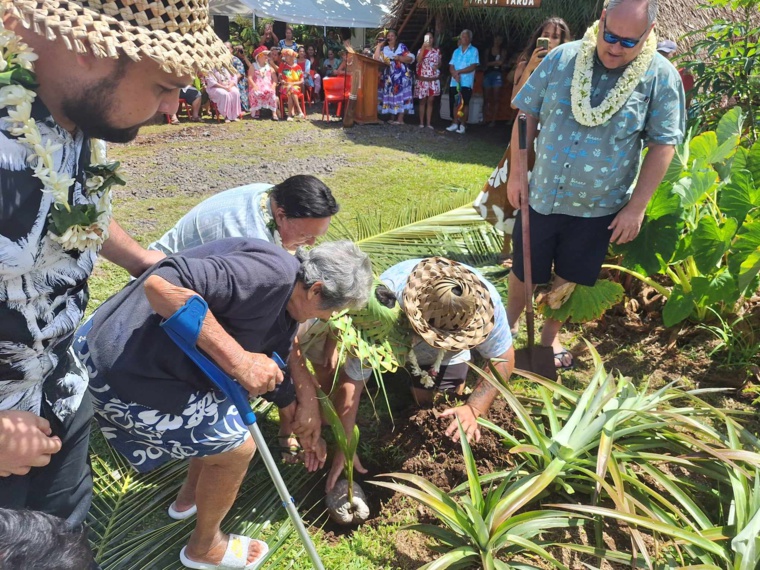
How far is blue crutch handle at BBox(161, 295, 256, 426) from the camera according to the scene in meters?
1.61

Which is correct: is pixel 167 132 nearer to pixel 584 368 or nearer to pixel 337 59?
pixel 337 59

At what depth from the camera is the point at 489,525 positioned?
206 centimetres

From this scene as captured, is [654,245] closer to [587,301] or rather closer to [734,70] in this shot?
[587,301]

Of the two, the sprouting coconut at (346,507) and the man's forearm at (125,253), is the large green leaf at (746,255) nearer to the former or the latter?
Result: the sprouting coconut at (346,507)

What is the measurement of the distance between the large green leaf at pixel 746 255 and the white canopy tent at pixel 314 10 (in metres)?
12.0

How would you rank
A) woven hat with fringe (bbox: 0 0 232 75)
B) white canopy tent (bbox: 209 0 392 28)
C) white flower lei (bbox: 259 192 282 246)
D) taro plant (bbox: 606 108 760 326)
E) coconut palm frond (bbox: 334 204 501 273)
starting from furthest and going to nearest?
1. white canopy tent (bbox: 209 0 392 28)
2. coconut palm frond (bbox: 334 204 501 273)
3. taro plant (bbox: 606 108 760 326)
4. white flower lei (bbox: 259 192 282 246)
5. woven hat with fringe (bbox: 0 0 232 75)

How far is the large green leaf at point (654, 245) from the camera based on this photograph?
3170mm

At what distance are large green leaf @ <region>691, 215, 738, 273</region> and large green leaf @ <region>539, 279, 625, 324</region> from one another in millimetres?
453

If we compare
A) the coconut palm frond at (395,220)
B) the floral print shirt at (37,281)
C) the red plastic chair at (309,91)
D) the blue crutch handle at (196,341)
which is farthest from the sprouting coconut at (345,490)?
the red plastic chair at (309,91)

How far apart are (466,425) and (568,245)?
1.19 meters

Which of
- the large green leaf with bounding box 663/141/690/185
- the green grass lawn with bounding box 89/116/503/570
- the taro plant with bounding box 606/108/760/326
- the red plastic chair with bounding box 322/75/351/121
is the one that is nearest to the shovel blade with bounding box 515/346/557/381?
the taro plant with bounding box 606/108/760/326

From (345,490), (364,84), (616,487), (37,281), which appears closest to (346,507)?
(345,490)

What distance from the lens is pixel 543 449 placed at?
2299 mm

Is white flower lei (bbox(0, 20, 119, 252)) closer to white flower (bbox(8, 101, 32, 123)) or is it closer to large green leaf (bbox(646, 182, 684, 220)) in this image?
white flower (bbox(8, 101, 32, 123))
